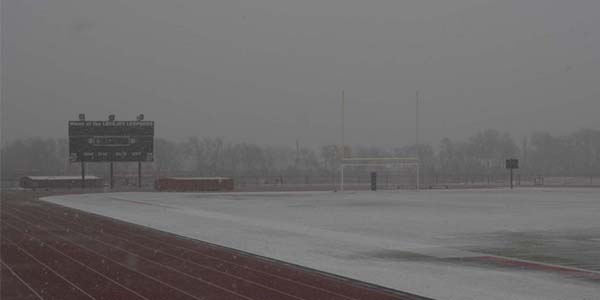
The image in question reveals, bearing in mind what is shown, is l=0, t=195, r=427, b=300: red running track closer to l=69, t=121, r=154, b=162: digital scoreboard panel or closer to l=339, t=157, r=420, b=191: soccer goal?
l=69, t=121, r=154, b=162: digital scoreboard panel

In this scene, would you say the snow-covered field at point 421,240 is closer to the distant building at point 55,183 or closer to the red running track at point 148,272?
the red running track at point 148,272

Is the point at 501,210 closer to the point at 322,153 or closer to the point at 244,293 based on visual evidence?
the point at 244,293

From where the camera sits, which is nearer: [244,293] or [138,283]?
[244,293]

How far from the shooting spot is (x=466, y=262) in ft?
45.0

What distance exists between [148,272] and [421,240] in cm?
804

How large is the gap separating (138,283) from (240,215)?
1560 centimetres

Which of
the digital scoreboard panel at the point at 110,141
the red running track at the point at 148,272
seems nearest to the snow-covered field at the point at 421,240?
the red running track at the point at 148,272

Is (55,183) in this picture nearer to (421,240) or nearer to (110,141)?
(110,141)

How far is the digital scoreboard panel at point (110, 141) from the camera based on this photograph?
5412 cm

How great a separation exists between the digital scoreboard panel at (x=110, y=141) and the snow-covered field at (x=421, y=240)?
24548 millimetres

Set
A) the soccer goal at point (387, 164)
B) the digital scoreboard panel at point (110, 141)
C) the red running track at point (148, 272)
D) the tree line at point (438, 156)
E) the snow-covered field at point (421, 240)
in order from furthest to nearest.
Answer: the tree line at point (438, 156) → the soccer goal at point (387, 164) → the digital scoreboard panel at point (110, 141) → the snow-covered field at point (421, 240) → the red running track at point (148, 272)

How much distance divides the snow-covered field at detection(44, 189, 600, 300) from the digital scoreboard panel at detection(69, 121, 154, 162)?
2455 cm

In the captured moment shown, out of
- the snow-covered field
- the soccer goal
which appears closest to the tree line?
the soccer goal

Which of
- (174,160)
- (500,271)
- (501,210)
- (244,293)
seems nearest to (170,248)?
(244,293)
